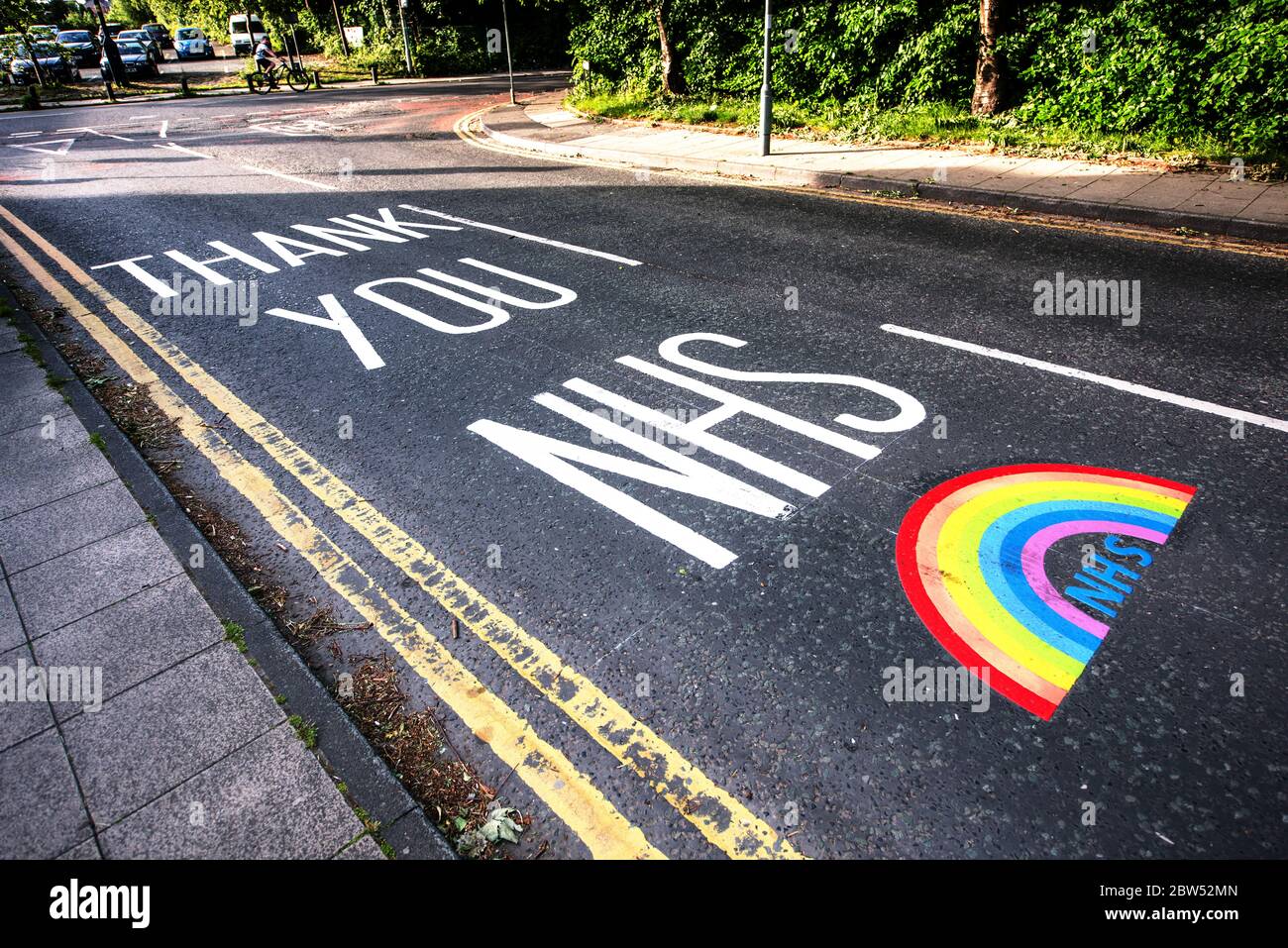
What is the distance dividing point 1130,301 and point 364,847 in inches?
281

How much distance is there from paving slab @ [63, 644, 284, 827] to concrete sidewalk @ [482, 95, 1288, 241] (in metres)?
9.85

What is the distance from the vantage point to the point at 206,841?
2412 millimetres

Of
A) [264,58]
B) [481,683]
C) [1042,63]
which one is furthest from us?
[264,58]

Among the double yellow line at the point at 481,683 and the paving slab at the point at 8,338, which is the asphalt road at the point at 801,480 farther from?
the paving slab at the point at 8,338

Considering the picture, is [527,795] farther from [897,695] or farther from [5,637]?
[5,637]

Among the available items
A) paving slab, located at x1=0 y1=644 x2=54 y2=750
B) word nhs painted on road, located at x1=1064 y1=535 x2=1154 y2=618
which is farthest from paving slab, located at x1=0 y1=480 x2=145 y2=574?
word nhs painted on road, located at x1=1064 y1=535 x2=1154 y2=618

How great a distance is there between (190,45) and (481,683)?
6150cm

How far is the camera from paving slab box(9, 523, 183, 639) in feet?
11.1

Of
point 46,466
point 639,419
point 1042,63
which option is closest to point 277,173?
point 46,466

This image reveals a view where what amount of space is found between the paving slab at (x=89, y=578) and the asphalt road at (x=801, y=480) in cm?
52

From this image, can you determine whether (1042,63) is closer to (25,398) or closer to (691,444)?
(691,444)

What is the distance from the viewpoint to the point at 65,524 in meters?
4.00

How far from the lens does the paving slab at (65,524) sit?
3.78 metres
